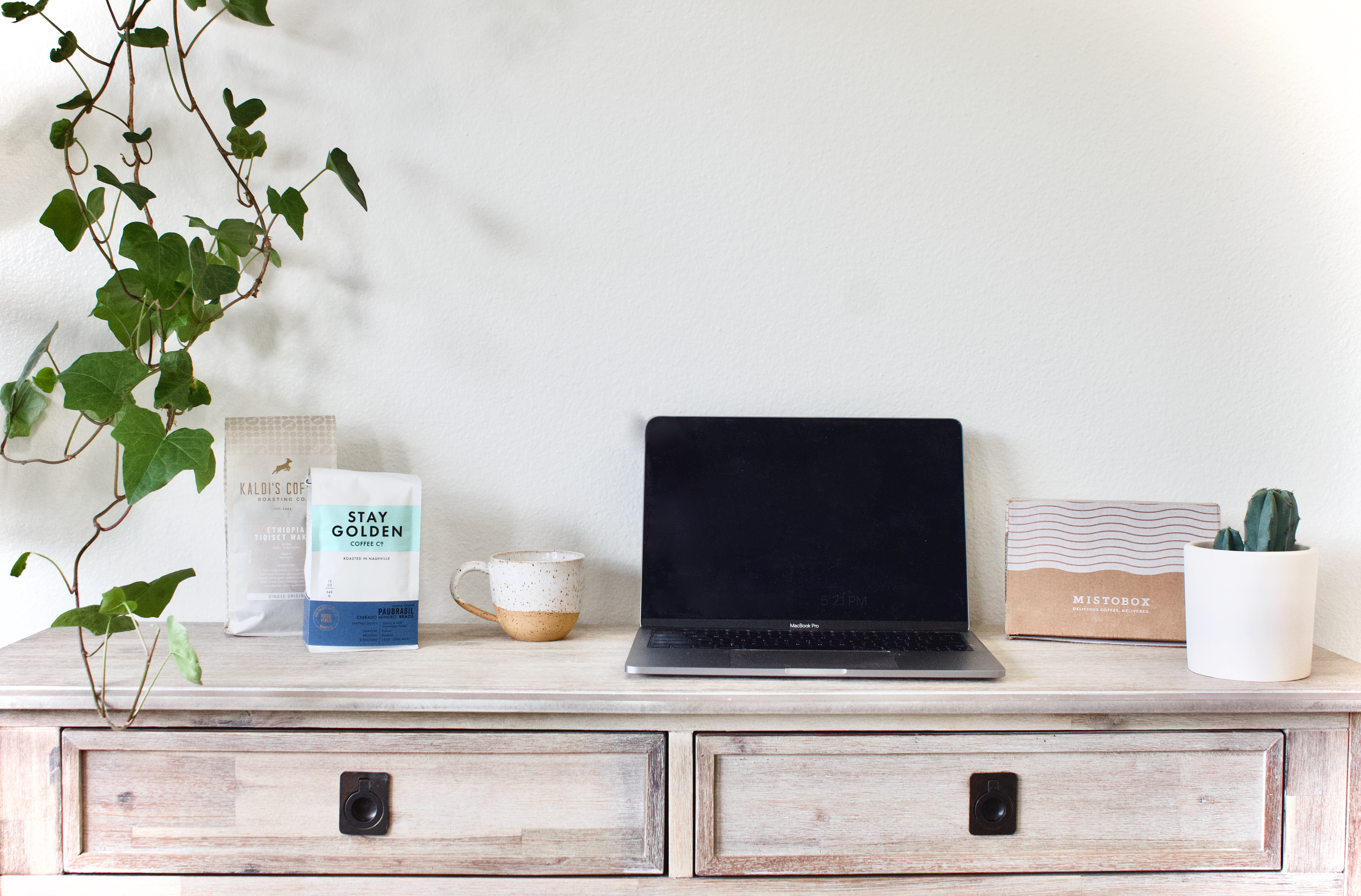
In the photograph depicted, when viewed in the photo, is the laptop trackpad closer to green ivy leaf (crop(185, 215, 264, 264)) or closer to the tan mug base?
the tan mug base

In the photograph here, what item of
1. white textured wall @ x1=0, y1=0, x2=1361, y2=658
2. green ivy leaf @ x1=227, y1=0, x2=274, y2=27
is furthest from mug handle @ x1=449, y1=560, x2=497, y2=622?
green ivy leaf @ x1=227, y1=0, x2=274, y2=27

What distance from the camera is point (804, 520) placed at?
1.09m

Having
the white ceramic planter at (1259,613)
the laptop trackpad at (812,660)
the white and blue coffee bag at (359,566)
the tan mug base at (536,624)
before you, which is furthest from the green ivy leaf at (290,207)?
the white ceramic planter at (1259,613)

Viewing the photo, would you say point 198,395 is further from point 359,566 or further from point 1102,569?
point 1102,569

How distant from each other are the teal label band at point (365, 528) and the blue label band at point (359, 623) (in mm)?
65

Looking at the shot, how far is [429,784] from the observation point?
0.83m

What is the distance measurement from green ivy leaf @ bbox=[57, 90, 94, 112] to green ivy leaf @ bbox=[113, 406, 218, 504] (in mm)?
477

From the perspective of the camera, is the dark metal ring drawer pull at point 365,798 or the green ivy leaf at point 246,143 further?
the green ivy leaf at point 246,143

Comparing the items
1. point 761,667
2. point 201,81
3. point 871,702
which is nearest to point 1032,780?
point 871,702

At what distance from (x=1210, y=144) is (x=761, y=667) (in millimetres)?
995

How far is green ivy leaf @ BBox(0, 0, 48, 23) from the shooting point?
3.30 ft

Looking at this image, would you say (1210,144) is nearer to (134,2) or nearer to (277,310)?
(277,310)

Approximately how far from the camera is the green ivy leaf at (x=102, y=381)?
0.90 m

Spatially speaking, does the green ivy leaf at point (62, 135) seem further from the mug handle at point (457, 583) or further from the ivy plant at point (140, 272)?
the mug handle at point (457, 583)
